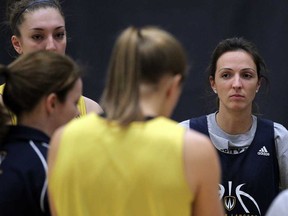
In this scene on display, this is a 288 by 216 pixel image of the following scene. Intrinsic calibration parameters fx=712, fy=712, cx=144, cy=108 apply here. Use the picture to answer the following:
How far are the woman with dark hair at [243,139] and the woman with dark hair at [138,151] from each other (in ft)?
4.22

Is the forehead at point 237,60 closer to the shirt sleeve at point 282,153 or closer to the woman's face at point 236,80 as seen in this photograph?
the woman's face at point 236,80

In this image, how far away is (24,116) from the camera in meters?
1.96

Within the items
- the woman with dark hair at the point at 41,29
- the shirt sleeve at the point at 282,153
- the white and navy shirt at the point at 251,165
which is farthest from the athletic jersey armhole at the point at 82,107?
the shirt sleeve at the point at 282,153

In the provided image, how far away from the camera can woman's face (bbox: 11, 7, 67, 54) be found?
2.80m

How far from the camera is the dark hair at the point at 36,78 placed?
1.89m

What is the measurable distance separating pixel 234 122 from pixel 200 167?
1472mm

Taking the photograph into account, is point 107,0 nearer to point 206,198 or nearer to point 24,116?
point 24,116

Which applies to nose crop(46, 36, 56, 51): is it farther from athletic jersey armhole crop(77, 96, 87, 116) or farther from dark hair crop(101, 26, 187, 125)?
dark hair crop(101, 26, 187, 125)

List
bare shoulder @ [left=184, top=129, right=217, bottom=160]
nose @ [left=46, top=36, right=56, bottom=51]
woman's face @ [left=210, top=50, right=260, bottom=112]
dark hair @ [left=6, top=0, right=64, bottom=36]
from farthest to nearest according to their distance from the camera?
woman's face @ [left=210, top=50, right=260, bottom=112] → dark hair @ [left=6, top=0, right=64, bottom=36] → nose @ [left=46, top=36, right=56, bottom=51] → bare shoulder @ [left=184, top=129, right=217, bottom=160]

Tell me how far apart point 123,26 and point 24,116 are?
74.3 inches

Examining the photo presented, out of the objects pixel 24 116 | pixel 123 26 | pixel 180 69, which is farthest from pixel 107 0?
pixel 180 69

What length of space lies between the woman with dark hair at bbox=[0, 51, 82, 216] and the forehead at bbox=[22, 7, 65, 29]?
2.90 ft

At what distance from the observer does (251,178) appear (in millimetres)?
2920

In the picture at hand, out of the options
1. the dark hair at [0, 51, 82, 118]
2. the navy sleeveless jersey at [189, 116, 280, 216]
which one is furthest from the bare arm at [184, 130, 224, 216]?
the navy sleeveless jersey at [189, 116, 280, 216]
